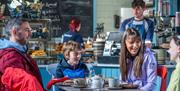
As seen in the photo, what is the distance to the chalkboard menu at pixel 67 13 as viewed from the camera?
10609 millimetres

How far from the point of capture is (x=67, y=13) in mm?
11055

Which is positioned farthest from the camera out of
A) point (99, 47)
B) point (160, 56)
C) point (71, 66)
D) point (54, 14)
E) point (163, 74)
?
point (54, 14)

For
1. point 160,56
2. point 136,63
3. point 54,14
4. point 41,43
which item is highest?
point 54,14

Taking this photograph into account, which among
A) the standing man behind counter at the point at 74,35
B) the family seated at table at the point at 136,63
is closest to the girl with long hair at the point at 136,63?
the family seated at table at the point at 136,63

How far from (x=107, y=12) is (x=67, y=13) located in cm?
97

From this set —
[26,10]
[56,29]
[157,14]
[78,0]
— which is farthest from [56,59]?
[78,0]

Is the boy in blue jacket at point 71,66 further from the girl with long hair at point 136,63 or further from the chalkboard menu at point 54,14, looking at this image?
the chalkboard menu at point 54,14

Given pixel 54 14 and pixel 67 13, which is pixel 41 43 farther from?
pixel 67 13

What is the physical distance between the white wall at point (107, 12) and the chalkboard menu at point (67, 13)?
0.64 feet

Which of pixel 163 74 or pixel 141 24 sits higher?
pixel 141 24

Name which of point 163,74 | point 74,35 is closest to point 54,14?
point 74,35

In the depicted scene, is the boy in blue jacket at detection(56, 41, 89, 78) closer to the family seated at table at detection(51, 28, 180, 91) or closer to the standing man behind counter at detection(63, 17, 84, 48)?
the family seated at table at detection(51, 28, 180, 91)

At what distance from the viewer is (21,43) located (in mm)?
3062

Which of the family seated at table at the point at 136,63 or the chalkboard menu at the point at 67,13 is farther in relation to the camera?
the chalkboard menu at the point at 67,13
